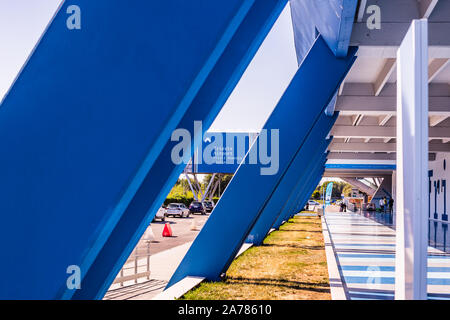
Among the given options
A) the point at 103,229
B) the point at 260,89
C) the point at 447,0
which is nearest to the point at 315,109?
the point at 260,89

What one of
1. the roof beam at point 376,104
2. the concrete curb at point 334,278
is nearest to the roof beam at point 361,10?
the concrete curb at point 334,278

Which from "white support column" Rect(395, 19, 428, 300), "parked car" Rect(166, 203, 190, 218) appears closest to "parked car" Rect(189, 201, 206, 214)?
"parked car" Rect(166, 203, 190, 218)

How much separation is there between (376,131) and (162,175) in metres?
16.9

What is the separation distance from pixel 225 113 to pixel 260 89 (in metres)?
1.32

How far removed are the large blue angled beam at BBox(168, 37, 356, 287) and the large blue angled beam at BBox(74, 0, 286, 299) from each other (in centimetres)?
351

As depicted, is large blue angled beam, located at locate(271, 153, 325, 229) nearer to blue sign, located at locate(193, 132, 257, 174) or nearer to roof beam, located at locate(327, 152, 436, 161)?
blue sign, located at locate(193, 132, 257, 174)

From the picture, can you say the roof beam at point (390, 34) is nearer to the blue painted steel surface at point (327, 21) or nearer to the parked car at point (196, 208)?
the blue painted steel surface at point (327, 21)

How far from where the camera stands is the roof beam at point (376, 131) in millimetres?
17750

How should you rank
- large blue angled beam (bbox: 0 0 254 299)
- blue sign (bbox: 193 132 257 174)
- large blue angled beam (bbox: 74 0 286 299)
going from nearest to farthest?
large blue angled beam (bbox: 0 0 254 299) < large blue angled beam (bbox: 74 0 286 299) < blue sign (bbox: 193 132 257 174)

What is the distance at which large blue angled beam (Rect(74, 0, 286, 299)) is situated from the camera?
9.27ft

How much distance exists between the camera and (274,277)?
7891 mm

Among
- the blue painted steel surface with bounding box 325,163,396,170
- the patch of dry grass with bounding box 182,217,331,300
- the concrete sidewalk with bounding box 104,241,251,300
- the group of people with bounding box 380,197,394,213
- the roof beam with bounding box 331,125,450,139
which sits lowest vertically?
the concrete sidewalk with bounding box 104,241,251,300

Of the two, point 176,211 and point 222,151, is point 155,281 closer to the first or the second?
point 222,151

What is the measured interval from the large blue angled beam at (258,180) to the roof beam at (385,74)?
266 centimetres
